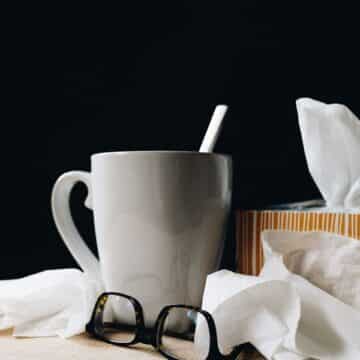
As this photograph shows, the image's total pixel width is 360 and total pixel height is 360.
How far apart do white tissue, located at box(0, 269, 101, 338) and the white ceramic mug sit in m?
0.04

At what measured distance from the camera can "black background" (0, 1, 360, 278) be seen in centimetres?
71

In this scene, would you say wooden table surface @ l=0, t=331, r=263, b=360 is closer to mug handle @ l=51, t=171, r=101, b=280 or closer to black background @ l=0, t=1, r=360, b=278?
mug handle @ l=51, t=171, r=101, b=280

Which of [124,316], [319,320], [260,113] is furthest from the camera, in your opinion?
[260,113]

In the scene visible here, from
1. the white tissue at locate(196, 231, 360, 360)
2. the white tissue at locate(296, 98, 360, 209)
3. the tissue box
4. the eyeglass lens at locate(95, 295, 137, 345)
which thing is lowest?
the eyeglass lens at locate(95, 295, 137, 345)

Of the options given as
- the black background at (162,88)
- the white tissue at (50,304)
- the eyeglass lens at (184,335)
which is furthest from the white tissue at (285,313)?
the black background at (162,88)

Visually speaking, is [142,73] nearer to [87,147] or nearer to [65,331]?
[87,147]

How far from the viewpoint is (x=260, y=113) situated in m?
0.73

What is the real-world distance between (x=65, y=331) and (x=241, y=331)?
0.59 feet

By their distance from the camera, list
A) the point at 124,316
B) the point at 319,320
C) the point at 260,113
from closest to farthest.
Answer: the point at 319,320
the point at 124,316
the point at 260,113

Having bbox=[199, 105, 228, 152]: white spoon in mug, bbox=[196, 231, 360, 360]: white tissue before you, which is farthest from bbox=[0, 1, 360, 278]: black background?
bbox=[196, 231, 360, 360]: white tissue

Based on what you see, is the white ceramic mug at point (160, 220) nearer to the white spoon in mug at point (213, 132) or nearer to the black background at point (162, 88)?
the white spoon in mug at point (213, 132)

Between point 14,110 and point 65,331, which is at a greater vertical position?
point 14,110

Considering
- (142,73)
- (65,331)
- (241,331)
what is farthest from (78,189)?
(241,331)

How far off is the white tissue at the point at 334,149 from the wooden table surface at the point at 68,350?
0.18 metres
